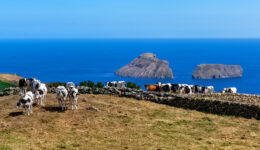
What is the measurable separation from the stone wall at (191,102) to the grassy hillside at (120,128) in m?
1.13

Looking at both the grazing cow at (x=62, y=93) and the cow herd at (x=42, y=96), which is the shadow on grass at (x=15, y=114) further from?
the grazing cow at (x=62, y=93)

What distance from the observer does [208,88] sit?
36656 millimetres

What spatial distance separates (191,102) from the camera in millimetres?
28469

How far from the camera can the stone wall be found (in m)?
26.0

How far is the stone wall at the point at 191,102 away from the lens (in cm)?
2596

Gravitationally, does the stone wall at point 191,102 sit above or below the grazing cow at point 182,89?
below

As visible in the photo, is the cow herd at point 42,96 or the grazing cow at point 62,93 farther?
the grazing cow at point 62,93

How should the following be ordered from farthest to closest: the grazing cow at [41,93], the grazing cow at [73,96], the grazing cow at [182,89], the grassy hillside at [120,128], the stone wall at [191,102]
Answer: the grazing cow at [182,89] → the stone wall at [191,102] → the grazing cow at [41,93] → the grazing cow at [73,96] → the grassy hillside at [120,128]

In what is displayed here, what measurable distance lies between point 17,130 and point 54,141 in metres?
3.25

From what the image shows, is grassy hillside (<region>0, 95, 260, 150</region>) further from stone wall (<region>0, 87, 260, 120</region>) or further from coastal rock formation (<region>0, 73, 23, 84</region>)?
coastal rock formation (<region>0, 73, 23, 84</region>)

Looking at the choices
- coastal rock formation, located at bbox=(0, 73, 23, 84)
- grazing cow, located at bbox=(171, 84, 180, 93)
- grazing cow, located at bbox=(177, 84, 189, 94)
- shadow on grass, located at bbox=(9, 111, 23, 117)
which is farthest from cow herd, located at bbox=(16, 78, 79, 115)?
coastal rock formation, located at bbox=(0, 73, 23, 84)

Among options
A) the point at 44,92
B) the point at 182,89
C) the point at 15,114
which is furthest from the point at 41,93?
the point at 182,89

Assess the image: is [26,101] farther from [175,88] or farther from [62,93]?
[175,88]

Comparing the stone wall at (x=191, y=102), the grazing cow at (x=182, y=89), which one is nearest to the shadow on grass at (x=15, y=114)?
the stone wall at (x=191, y=102)
